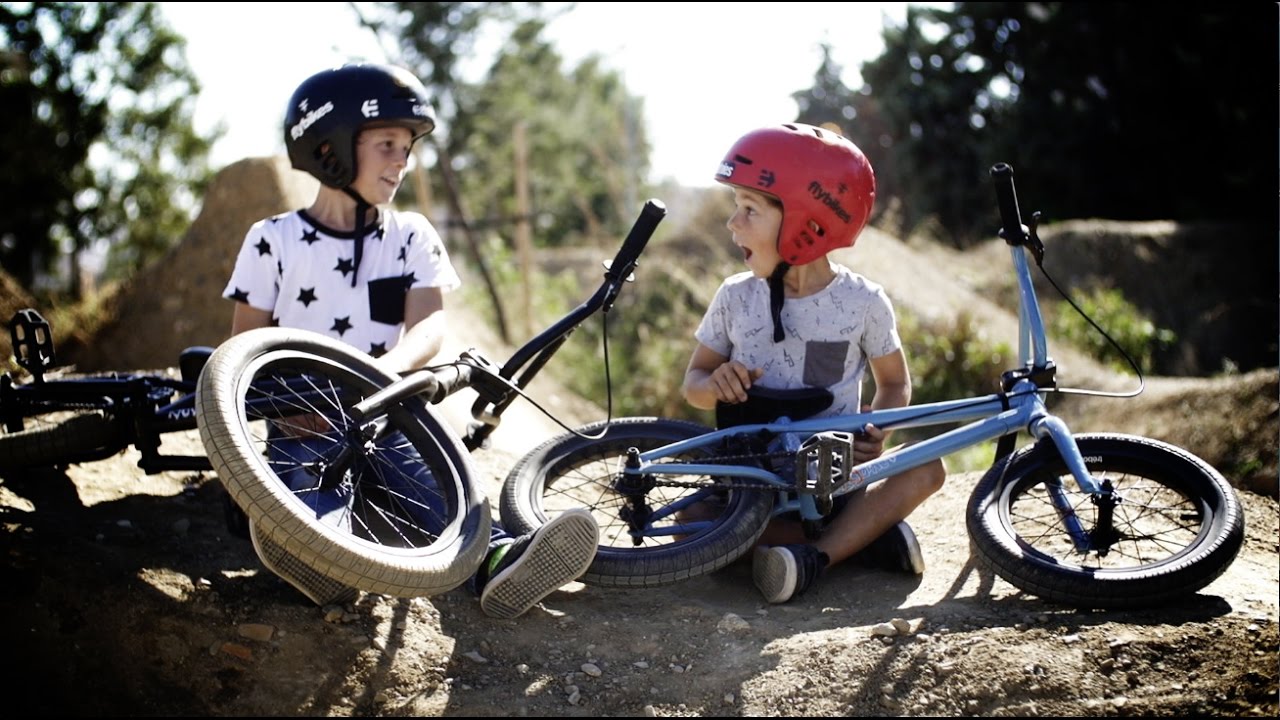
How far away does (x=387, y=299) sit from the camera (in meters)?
3.88

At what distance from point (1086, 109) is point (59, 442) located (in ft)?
44.0

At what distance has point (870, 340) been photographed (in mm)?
3789

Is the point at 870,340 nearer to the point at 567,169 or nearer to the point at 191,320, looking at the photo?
the point at 191,320

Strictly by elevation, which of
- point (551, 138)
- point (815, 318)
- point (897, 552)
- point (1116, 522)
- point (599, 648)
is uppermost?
point (551, 138)

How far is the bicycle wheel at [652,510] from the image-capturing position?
333cm

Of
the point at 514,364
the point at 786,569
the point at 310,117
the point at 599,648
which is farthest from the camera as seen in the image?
the point at 310,117

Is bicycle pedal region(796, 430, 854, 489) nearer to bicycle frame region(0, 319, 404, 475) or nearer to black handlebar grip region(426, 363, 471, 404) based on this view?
black handlebar grip region(426, 363, 471, 404)

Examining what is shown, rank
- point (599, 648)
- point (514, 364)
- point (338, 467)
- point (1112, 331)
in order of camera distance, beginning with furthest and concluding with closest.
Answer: point (1112, 331) → point (514, 364) → point (599, 648) → point (338, 467)

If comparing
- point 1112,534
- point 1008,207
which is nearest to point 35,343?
point 1008,207

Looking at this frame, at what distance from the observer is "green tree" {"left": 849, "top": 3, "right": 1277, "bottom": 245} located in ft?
40.6

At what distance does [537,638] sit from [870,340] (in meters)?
1.65

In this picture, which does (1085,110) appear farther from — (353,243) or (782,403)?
(353,243)

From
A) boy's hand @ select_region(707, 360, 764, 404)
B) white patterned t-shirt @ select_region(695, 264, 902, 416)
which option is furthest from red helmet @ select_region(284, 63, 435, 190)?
boy's hand @ select_region(707, 360, 764, 404)

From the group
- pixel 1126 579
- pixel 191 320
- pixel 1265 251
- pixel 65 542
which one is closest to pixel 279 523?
pixel 65 542
